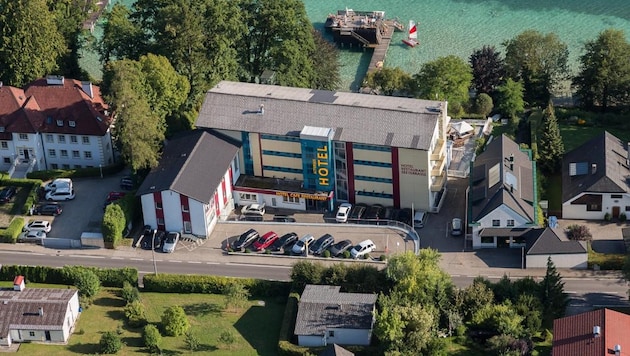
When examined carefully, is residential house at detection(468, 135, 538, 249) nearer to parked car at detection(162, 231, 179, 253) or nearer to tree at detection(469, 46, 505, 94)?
tree at detection(469, 46, 505, 94)

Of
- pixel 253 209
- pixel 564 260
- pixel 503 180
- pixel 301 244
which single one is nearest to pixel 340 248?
pixel 301 244

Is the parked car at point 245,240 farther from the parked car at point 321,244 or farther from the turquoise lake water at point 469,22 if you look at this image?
the turquoise lake water at point 469,22

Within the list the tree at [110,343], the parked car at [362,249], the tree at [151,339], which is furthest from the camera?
the parked car at [362,249]

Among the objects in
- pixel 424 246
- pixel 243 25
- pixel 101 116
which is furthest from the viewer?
pixel 243 25

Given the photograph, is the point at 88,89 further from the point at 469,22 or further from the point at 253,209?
the point at 469,22

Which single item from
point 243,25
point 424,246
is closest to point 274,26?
point 243,25

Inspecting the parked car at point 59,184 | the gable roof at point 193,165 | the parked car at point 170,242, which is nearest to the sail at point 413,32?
the gable roof at point 193,165

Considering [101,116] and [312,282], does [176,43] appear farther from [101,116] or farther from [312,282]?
[312,282]
